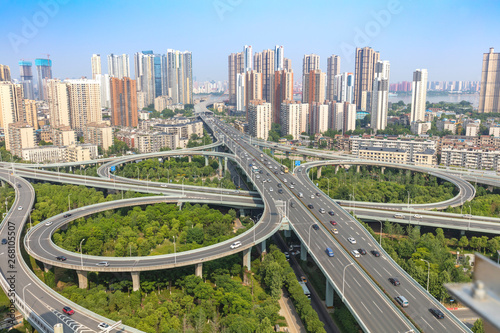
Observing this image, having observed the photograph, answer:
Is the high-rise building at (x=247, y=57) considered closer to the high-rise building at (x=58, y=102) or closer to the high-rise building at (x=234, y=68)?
the high-rise building at (x=234, y=68)

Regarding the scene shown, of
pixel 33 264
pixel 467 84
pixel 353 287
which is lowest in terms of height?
pixel 33 264

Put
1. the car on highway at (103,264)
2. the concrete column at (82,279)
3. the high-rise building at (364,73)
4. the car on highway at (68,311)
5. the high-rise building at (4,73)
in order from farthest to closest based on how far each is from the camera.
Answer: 1. the high-rise building at (364,73)
2. the high-rise building at (4,73)
3. the concrete column at (82,279)
4. the car on highway at (103,264)
5. the car on highway at (68,311)

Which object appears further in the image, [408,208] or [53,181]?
[53,181]

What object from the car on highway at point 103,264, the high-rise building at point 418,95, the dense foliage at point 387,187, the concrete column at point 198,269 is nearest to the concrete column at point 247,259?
the concrete column at point 198,269

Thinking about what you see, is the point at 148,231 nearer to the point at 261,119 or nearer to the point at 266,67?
the point at 261,119

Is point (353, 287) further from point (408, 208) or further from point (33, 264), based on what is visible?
point (33, 264)

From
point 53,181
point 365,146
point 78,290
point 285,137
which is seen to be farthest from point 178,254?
point 285,137
